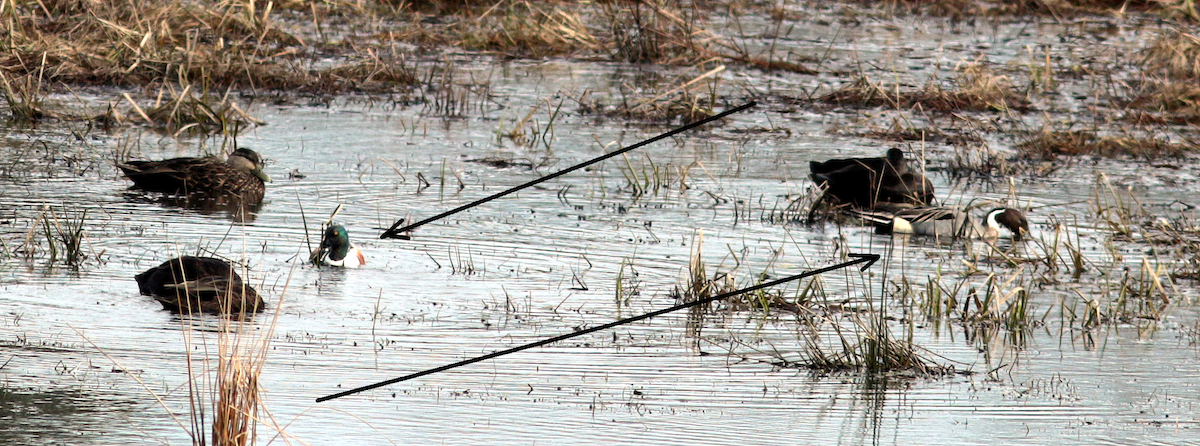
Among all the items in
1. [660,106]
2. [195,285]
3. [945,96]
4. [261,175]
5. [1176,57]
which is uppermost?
[1176,57]

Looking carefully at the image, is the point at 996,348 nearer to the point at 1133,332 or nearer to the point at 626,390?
the point at 1133,332

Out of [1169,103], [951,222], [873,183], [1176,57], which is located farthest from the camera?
[1176,57]

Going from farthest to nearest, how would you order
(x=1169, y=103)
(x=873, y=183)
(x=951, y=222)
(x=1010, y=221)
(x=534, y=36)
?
1. (x=534, y=36)
2. (x=1169, y=103)
3. (x=873, y=183)
4. (x=951, y=222)
5. (x=1010, y=221)

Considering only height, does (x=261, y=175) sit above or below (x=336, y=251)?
above

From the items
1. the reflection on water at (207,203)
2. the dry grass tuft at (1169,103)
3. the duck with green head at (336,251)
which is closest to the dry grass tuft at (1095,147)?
the dry grass tuft at (1169,103)

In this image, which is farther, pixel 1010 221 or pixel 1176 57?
pixel 1176 57

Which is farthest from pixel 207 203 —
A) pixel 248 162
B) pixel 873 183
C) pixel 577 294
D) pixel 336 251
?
pixel 873 183

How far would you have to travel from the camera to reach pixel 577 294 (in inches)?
310

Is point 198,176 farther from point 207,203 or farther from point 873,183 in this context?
point 873,183

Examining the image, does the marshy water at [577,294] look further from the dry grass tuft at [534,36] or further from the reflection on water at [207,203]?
the dry grass tuft at [534,36]

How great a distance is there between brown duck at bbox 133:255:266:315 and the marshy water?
88 millimetres

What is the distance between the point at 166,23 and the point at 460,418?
967 centimetres

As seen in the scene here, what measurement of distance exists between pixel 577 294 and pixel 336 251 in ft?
4.39

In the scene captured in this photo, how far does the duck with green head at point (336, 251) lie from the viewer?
837 centimetres
